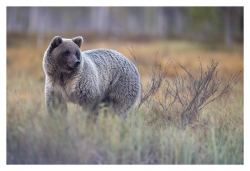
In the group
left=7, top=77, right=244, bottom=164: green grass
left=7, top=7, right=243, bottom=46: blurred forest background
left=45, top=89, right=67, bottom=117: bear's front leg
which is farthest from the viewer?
left=7, top=7, right=243, bottom=46: blurred forest background

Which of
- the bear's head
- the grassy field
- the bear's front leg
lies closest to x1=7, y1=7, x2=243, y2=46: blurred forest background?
the grassy field

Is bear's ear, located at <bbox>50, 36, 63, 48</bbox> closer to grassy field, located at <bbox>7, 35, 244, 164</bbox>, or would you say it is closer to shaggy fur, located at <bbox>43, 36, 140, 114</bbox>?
A: shaggy fur, located at <bbox>43, 36, 140, 114</bbox>

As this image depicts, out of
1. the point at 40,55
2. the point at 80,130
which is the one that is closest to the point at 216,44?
the point at 40,55

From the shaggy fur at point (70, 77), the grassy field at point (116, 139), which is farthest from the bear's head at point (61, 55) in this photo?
the grassy field at point (116, 139)

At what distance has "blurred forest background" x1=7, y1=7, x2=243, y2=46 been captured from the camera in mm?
13547

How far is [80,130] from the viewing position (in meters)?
4.05

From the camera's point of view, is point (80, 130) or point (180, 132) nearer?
point (80, 130)

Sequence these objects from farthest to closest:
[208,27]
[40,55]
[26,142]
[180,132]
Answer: [208,27], [40,55], [180,132], [26,142]

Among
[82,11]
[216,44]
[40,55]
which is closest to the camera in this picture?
[40,55]

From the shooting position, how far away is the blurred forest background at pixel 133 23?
1355 cm

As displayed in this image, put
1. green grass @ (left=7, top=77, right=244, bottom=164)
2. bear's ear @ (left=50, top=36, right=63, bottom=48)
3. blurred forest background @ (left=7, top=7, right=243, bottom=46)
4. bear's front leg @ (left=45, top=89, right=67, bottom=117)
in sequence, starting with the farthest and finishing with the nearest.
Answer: blurred forest background @ (left=7, top=7, right=243, bottom=46)
bear's ear @ (left=50, top=36, right=63, bottom=48)
bear's front leg @ (left=45, top=89, right=67, bottom=117)
green grass @ (left=7, top=77, right=244, bottom=164)

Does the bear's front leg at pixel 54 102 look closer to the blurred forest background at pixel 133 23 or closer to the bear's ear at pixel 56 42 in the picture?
the bear's ear at pixel 56 42
